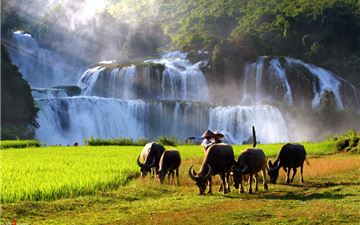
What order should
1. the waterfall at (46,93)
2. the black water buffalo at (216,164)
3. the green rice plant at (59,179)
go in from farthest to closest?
the waterfall at (46,93)
the black water buffalo at (216,164)
the green rice plant at (59,179)

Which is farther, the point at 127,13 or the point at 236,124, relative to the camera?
the point at 127,13

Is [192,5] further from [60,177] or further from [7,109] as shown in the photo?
[60,177]

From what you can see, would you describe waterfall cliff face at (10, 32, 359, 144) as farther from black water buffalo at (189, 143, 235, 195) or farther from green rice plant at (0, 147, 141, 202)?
black water buffalo at (189, 143, 235, 195)

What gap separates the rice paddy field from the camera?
1064 cm

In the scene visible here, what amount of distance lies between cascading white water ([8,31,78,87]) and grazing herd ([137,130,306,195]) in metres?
53.9

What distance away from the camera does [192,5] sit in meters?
121

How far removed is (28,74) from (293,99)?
115 feet

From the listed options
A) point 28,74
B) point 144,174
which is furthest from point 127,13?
point 144,174

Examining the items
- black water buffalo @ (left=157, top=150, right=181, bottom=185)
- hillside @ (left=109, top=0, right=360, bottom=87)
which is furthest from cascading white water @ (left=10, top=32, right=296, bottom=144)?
black water buffalo @ (left=157, top=150, right=181, bottom=185)

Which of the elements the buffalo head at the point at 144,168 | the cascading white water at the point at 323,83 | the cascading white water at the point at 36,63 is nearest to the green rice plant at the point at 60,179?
the buffalo head at the point at 144,168

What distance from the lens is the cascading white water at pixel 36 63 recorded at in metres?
67.6

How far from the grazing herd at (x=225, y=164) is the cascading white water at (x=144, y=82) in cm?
4054

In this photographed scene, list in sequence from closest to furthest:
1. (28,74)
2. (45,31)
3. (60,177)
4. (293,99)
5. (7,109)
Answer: (60,177) < (7,109) < (293,99) < (28,74) < (45,31)

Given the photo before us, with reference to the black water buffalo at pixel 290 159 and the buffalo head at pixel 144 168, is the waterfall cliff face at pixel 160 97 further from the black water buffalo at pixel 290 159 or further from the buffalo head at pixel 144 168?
the black water buffalo at pixel 290 159
